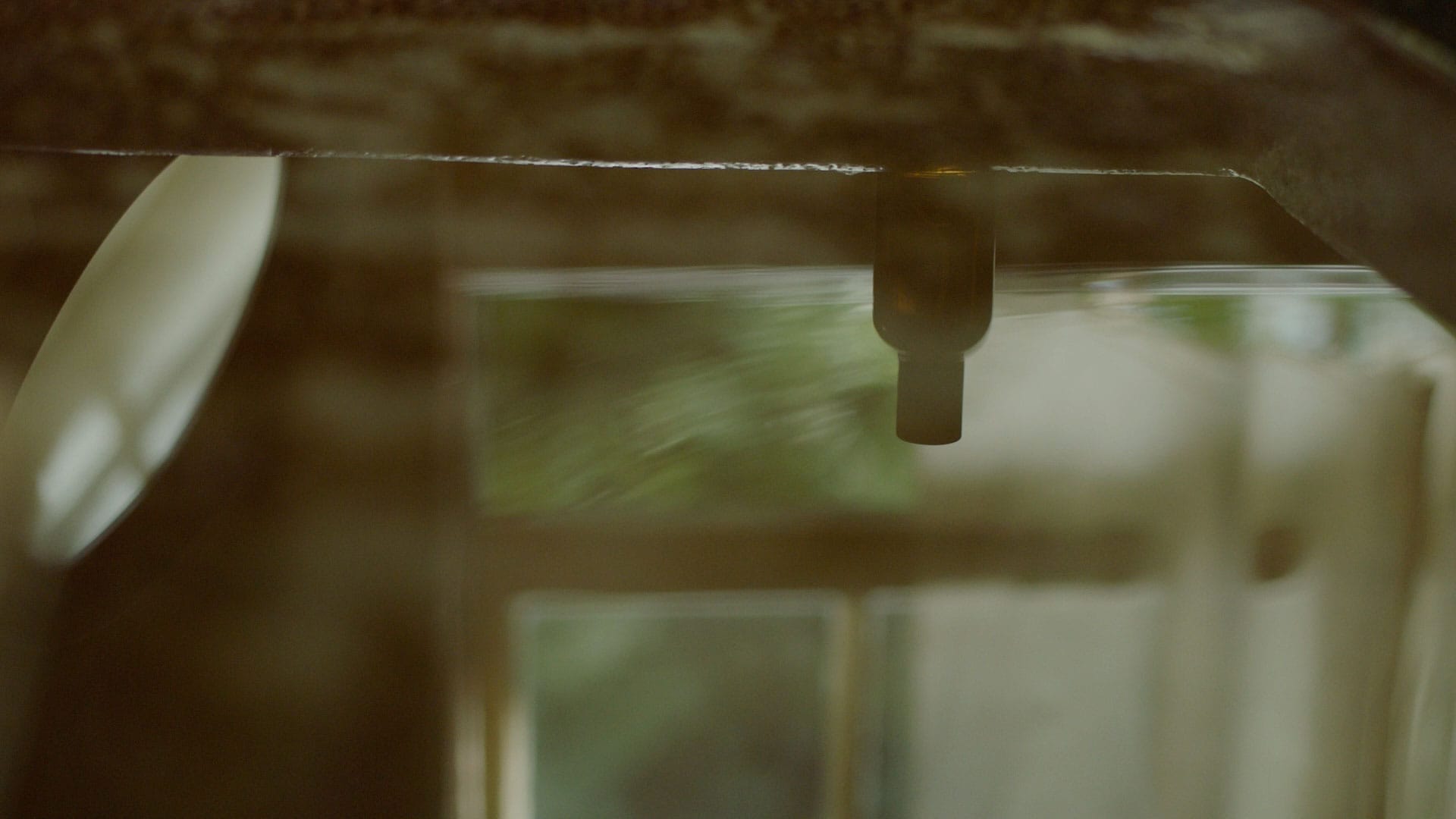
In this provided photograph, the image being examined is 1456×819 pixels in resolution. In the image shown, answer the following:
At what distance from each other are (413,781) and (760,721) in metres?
0.18

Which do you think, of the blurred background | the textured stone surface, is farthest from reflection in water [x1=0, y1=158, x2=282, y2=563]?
the textured stone surface

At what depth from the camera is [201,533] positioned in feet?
1.47

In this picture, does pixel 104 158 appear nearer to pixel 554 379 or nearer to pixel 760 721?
pixel 554 379

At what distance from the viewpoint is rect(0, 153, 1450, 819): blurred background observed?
16.9 inches

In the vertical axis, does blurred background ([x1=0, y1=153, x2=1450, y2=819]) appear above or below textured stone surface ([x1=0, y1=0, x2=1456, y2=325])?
below

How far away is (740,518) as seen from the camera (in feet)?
1.54

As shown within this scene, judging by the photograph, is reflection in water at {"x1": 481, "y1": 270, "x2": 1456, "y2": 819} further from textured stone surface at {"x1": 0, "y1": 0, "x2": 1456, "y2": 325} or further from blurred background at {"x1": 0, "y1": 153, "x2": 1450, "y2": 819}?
textured stone surface at {"x1": 0, "y1": 0, "x2": 1456, "y2": 325}

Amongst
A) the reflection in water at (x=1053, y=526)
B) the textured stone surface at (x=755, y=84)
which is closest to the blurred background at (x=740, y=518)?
the reflection in water at (x=1053, y=526)

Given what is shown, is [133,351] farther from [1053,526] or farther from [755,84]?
[1053,526]

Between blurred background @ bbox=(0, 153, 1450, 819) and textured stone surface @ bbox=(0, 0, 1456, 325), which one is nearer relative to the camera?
textured stone surface @ bbox=(0, 0, 1456, 325)

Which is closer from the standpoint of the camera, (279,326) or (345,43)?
(345,43)

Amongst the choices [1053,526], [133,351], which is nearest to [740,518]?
[1053,526]

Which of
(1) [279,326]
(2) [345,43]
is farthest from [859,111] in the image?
(1) [279,326]

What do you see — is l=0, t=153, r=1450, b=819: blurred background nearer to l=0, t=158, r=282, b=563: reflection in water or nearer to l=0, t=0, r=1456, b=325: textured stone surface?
l=0, t=158, r=282, b=563: reflection in water
